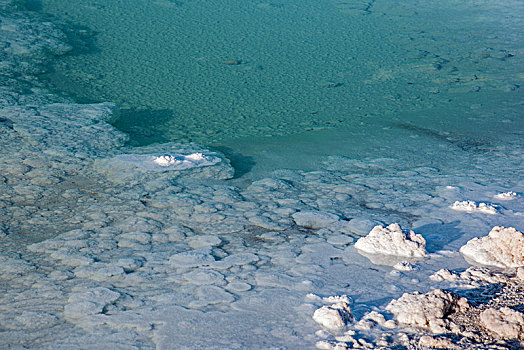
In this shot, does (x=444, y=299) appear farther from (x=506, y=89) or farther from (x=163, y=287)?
(x=506, y=89)

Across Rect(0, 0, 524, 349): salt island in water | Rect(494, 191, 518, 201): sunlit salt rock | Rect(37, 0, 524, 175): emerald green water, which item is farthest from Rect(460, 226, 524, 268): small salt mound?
Rect(37, 0, 524, 175): emerald green water

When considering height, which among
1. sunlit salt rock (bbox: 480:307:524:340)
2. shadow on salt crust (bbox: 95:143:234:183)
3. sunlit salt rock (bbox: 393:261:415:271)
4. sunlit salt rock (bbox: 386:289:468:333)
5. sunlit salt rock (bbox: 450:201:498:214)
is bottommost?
shadow on salt crust (bbox: 95:143:234:183)

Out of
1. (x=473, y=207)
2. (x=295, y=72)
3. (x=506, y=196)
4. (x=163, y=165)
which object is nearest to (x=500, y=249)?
(x=473, y=207)

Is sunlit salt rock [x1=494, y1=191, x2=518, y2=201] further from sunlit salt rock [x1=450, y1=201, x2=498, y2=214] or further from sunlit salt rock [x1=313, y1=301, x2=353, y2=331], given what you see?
sunlit salt rock [x1=313, y1=301, x2=353, y2=331]

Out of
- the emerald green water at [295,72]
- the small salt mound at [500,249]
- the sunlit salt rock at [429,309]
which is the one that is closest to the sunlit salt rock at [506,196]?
the small salt mound at [500,249]

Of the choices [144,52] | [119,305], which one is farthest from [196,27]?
[119,305]

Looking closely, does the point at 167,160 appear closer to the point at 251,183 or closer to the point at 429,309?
the point at 251,183
